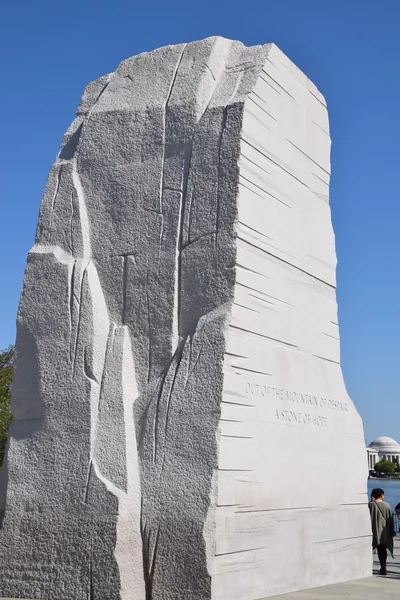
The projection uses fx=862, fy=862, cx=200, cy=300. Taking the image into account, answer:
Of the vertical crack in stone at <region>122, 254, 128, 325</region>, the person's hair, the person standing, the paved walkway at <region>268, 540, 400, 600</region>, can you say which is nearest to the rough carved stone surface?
the vertical crack in stone at <region>122, 254, 128, 325</region>

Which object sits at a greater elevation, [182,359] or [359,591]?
[182,359]

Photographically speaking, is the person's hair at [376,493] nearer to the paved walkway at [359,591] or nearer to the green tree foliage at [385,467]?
the paved walkway at [359,591]

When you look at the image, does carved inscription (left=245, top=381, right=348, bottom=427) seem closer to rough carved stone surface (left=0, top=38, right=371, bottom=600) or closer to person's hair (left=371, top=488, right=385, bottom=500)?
rough carved stone surface (left=0, top=38, right=371, bottom=600)

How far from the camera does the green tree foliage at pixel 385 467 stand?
88.1 m

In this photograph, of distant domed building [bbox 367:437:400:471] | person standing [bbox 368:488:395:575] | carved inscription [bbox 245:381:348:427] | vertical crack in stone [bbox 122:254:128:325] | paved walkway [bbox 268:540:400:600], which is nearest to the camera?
paved walkway [bbox 268:540:400:600]

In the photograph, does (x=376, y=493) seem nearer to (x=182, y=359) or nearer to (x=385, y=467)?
(x=182, y=359)

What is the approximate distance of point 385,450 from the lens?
9606 cm

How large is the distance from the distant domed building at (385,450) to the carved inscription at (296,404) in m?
87.5

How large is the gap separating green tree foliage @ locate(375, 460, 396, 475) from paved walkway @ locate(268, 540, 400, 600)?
81249 mm

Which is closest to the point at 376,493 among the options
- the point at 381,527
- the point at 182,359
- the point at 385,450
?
the point at 381,527

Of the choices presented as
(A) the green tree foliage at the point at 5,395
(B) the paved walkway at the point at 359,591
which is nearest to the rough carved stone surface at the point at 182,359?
(B) the paved walkway at the point at 359,591

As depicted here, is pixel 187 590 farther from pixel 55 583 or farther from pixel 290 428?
pixel 290 428

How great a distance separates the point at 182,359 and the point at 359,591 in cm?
293

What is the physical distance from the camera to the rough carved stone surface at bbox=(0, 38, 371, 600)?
24.6 feet
